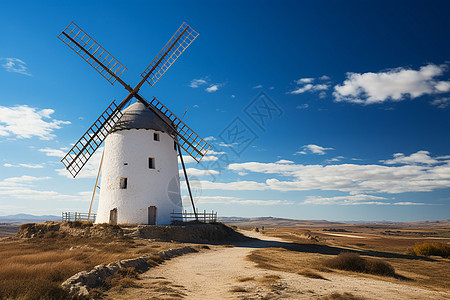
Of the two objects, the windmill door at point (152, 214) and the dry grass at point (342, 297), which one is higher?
the windmill door at point (152, 214)

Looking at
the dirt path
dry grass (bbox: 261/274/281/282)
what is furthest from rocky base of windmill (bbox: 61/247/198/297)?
dry grass (bbox: 261/274/281/282)

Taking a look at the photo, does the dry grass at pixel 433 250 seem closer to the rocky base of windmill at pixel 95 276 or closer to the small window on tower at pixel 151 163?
the rocky base of windmill at pixel 95 276

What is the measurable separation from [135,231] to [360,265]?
48.6 ft

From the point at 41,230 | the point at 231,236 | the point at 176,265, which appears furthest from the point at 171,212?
the point at 176,265

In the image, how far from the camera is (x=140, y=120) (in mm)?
26188

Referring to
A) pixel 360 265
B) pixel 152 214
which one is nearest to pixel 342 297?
pixel 360 265

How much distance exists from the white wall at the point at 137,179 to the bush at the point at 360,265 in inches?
608

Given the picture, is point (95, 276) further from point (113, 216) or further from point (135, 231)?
point (113, 216)

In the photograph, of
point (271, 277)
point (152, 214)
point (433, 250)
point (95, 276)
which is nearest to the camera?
point (95, 276)

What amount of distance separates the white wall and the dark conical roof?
42 centimetres

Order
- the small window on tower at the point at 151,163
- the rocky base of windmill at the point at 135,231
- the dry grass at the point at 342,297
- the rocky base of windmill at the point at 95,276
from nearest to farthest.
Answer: the rocky base of windmill at the point at 95,276 < the dry grass at the point at 342,297 < the rocky base of windmill at the point at 135,231 < the small window on tower at the point at 151,163

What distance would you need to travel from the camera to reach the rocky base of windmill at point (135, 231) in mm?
21844

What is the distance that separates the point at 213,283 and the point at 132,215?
16.7 meters

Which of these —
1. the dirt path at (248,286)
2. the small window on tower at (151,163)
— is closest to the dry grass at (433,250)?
the dirt path at (248,286)
